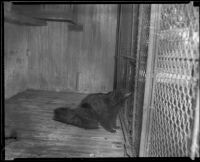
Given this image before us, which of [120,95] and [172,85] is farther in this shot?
[120,95]

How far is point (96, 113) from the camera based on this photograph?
450 cm

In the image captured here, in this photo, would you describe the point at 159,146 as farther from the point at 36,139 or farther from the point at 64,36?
the point at 64,36

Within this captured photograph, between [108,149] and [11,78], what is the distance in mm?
3708

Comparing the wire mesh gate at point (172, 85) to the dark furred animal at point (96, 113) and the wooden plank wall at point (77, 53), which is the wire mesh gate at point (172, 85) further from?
the wooden plank wall at point (77, 53)

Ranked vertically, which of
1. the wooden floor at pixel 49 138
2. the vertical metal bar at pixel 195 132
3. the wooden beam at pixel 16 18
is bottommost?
the wooden floor at pixel 49 138

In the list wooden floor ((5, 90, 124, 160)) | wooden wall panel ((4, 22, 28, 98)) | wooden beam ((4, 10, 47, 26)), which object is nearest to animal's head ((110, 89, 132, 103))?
wooden floor ((5, 90, 124, 160))

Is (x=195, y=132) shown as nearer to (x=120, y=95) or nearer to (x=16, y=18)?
(x=120, y=95)

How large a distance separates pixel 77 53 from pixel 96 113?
9.70ft

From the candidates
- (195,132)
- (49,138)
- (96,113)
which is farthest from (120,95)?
(195,132)

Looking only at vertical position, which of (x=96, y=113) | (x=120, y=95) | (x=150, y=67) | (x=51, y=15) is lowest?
(x=96, y=113)

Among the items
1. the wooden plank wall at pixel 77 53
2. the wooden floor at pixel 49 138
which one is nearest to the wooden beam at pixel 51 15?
the wooden plank wall at pixel 77 53

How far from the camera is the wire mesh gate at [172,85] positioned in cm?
94

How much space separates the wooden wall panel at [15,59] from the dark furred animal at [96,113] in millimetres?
2159

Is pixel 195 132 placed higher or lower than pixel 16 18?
lower
